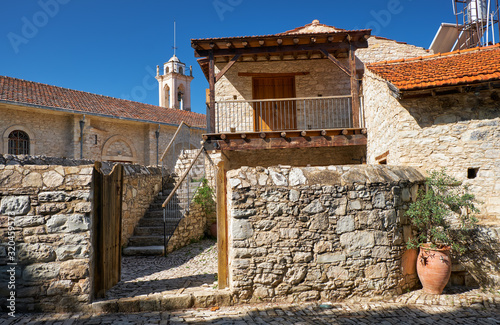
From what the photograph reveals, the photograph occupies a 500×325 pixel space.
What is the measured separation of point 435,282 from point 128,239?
577 centimetres

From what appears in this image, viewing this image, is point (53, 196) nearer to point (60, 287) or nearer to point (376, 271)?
point (60, 287)

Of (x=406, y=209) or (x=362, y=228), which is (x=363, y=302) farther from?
(x=406, y=209)

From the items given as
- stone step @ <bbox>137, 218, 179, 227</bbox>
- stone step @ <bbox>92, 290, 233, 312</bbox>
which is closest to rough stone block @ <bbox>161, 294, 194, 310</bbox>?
stone step @ <bbox>92, 290, 233, 312</bbox>

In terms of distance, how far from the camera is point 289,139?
805 cm

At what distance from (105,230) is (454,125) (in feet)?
19.1

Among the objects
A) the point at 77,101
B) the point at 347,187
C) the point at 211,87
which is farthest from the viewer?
the point at 77,101

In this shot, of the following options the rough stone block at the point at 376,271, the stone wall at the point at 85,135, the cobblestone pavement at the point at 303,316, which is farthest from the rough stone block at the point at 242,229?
the stone wall at the point at 85,135

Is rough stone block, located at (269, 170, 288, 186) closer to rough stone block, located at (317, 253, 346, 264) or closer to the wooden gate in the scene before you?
rough stone block, located at (317, 253, 346, 264)

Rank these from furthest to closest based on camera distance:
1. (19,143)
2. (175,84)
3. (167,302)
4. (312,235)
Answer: (175,84), (19,143), (312,235), (167,302)

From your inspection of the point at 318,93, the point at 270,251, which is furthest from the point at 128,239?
the point at 318,93

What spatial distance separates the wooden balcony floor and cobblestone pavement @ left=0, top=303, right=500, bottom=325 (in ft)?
15.8

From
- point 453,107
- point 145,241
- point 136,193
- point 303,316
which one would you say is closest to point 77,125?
point 136,193

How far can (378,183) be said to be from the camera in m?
3.96

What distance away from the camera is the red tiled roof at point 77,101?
12.2m
